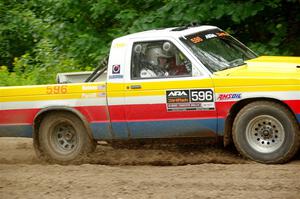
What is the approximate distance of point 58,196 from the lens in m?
5.99

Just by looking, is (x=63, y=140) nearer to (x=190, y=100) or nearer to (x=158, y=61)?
(x=158, y=61)

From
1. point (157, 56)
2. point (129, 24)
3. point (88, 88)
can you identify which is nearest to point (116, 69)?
point (88, 88)

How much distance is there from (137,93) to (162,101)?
369mm

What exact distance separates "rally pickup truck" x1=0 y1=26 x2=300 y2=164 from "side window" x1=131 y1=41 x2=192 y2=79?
0.01 meters

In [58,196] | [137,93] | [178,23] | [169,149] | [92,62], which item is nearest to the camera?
[58,196]

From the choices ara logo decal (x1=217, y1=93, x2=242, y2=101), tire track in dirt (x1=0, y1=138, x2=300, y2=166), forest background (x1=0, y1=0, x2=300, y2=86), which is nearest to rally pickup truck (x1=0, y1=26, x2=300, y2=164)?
ara logo decal (x1=217, y1=93, x2=242, y2=101)

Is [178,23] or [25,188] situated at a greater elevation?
[178,23]

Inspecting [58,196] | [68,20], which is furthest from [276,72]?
[68,20]

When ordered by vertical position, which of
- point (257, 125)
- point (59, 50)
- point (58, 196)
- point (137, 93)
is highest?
point (59, 50)

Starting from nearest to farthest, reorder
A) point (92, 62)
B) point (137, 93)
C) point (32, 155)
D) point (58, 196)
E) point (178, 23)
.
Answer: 1. point (58, 196)
2. point (137, 93)
3. point (32, 155)
4. point (178, 23)
5. point (92, 62)

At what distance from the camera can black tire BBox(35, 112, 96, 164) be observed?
825 cm

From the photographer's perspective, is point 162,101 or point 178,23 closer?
point 162,101

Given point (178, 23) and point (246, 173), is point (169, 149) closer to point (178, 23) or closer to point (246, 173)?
point (246, 173)

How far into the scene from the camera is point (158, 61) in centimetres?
771
